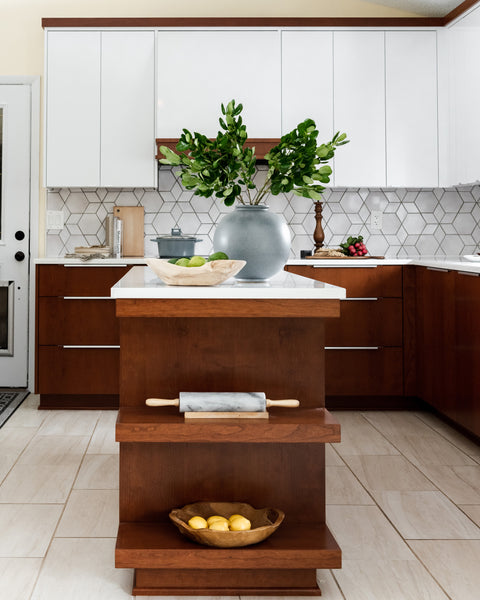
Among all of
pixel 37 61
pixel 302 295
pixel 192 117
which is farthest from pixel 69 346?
pixel 302 295

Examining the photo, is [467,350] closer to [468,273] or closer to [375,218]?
[468,273]

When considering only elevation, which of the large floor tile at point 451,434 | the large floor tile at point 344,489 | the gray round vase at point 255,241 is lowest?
the large floor tile at point 344,489

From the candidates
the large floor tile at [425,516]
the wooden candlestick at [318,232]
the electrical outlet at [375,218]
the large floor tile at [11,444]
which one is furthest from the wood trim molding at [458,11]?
the large floor tile at [11,444]

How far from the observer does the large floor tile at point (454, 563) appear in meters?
1.89

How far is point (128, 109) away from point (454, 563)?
3409mm

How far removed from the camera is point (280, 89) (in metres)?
4.38

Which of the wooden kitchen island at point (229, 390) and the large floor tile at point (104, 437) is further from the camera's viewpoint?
the large floor tile at point (104, 437)

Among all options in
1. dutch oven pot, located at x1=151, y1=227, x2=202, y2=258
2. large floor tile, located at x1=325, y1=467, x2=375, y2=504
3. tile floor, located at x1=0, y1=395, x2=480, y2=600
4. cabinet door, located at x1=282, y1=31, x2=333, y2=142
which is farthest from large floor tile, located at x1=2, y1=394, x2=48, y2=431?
cabinet door, located at x1=282, y1=31, x2=333, y2=142

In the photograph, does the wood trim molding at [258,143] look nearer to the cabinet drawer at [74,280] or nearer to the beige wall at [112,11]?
the cabinet drawer at [74,280]

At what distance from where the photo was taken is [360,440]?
3.49m

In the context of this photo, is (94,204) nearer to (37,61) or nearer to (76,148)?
(76,148)

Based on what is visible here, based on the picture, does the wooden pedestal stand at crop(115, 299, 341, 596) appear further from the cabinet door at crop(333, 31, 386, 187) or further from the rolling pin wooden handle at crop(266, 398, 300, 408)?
the cabinet door at crop(333, 31, 386, 187)

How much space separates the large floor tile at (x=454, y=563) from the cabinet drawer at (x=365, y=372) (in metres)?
1.95

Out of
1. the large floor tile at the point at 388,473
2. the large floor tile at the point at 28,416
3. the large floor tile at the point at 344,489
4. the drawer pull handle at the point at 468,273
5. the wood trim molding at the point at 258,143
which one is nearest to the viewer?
the large floor tile at the point at 344,489
